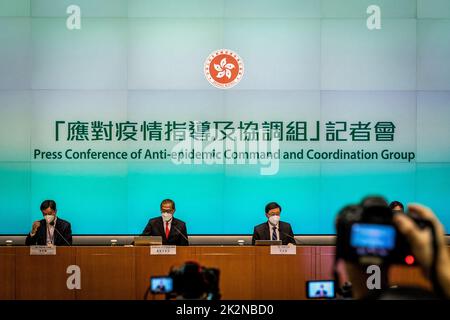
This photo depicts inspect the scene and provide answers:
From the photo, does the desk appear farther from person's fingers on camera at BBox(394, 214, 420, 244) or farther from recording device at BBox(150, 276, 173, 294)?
person's fingers on camera at BBox(394, 214, 420, 244)

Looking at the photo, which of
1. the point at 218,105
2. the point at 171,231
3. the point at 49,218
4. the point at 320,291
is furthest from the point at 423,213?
the point at 218,105

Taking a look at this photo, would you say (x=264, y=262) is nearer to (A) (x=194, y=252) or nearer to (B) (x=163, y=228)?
(A) (x=194, y=252)

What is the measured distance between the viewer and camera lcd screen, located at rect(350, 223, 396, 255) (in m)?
1.11

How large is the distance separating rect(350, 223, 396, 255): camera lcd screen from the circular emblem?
620 cm

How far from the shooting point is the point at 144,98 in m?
7.24

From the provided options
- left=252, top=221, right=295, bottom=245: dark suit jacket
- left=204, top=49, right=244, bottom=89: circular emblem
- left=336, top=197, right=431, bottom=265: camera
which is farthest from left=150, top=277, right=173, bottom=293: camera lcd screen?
left=204, top=49, right=244, bottom=89: circular emblem

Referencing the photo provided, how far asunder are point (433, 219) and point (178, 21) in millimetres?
6479

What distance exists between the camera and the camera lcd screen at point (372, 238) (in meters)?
1.11

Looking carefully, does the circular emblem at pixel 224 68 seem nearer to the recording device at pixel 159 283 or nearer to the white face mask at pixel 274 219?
the white face mask at pixel 274 219

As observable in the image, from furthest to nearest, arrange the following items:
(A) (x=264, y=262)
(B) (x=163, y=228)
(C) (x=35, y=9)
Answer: (C) (x=35, y=9) < (B) (x=163, y=228) < (A) (x=264, y=262)

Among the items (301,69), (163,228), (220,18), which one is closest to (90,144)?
(163,228)

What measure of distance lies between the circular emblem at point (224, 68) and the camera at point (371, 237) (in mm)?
6176
